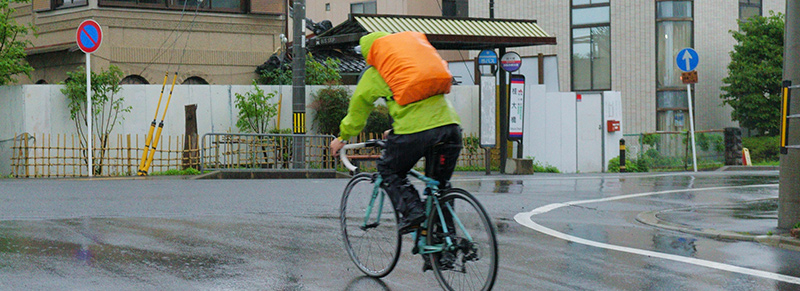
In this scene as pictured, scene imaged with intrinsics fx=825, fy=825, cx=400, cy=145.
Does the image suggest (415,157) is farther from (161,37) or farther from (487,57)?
(161,37)

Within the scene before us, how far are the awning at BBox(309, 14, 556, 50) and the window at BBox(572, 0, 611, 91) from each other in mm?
12531

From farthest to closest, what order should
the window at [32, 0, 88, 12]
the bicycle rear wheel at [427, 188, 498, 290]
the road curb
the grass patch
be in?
the window at [32, 0, 88, 12] < the grass patch < the road curb < the bicycle rear wheel at [427, 188, 498, 290]

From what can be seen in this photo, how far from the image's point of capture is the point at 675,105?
106 ft

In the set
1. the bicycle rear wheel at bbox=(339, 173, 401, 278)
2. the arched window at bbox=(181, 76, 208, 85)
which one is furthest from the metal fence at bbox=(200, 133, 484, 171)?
the bicycle rear wheel at bbox=(339, 173, 401, 278)

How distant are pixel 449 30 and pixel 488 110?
221 centimetres

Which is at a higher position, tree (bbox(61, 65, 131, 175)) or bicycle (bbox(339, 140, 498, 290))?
tree (bbox(61, 65, 131, 175))

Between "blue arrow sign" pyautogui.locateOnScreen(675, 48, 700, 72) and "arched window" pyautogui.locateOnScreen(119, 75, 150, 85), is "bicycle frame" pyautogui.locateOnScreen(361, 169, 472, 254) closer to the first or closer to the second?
"blue arrow sign" pyautogui.locateOnScreen(675, 48, 700, 72)

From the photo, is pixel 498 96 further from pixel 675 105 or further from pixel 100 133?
pixel 675 105

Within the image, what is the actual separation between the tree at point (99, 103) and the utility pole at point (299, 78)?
3986mm

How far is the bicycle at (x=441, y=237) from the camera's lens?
4641 mm

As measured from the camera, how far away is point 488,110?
20.2 meters

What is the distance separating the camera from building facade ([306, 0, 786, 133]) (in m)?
31.9

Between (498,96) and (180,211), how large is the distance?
12.9 m

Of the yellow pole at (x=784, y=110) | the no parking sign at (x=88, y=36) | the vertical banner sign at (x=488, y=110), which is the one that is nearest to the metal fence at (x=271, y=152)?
the vertical banner sign at (x=488, y=110)
